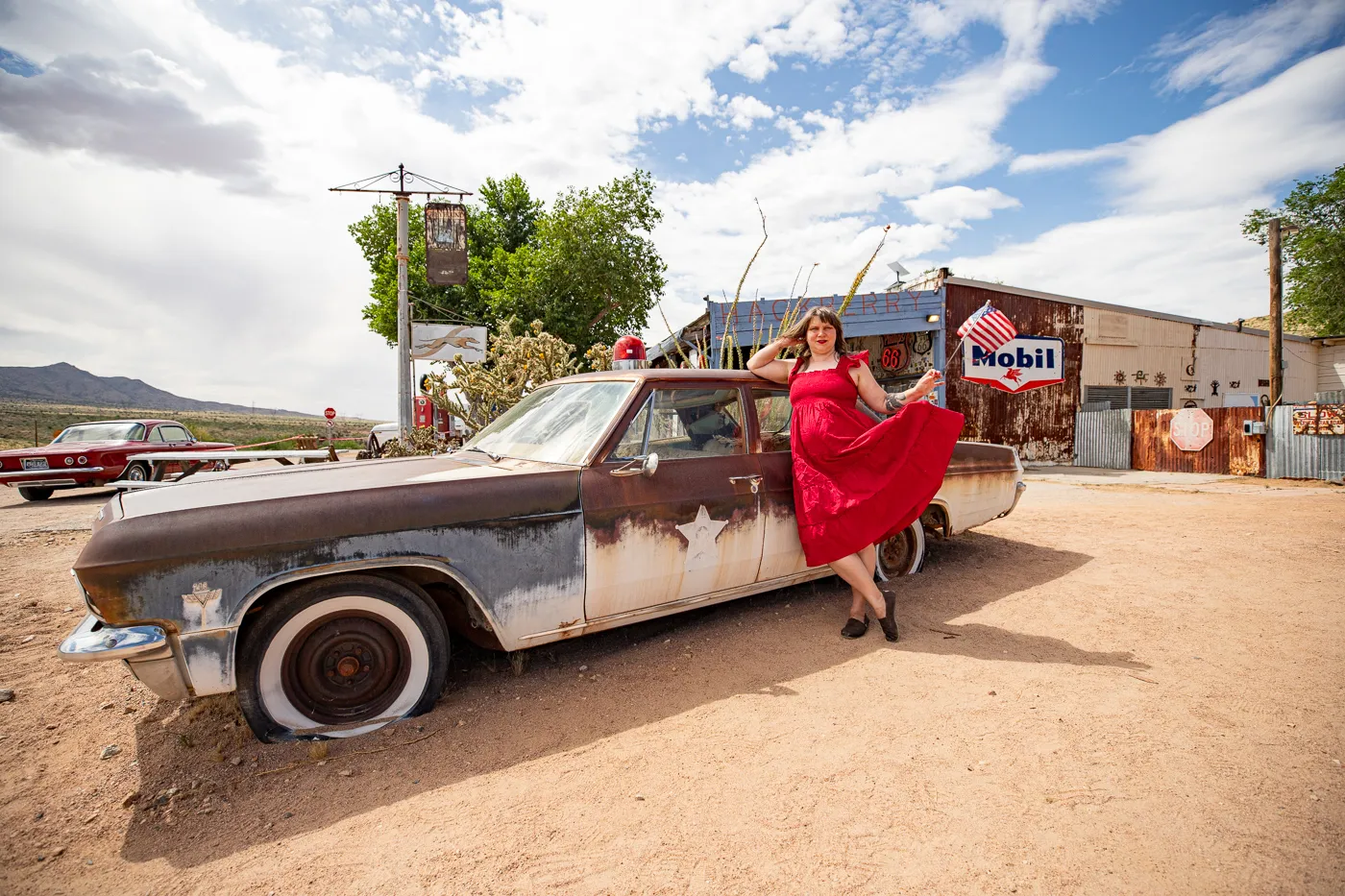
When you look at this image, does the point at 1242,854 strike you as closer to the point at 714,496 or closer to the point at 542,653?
the point at 714,496

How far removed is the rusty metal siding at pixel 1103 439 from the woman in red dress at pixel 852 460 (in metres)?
14.2

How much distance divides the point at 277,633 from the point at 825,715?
2.19 metres

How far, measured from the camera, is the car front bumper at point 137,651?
6.87 ft

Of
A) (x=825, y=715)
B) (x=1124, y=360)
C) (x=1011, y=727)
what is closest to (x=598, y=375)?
(x=825, y=715)

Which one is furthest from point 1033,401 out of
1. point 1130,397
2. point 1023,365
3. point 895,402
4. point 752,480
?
point 752,480

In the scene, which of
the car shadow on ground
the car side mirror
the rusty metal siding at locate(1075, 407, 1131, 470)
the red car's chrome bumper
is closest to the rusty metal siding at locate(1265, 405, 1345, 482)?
the rusty metal siding at locate(1075, 407, 1131, 470)

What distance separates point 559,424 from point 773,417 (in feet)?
4.16

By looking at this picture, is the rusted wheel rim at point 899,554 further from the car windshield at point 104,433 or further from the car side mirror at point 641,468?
the car windshield at point 104,433

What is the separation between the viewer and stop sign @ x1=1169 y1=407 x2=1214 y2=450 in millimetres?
13086

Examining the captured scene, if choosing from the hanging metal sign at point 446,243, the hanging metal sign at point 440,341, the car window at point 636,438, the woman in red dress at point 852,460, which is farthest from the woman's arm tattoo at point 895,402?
the hanging metal sign at point 440,341

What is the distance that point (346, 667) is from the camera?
255cm

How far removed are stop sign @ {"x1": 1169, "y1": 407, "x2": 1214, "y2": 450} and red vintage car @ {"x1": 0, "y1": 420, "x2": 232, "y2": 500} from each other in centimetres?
1889

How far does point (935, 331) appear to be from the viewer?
1513 cm

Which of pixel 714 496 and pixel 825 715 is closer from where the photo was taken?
pixel 825 715
